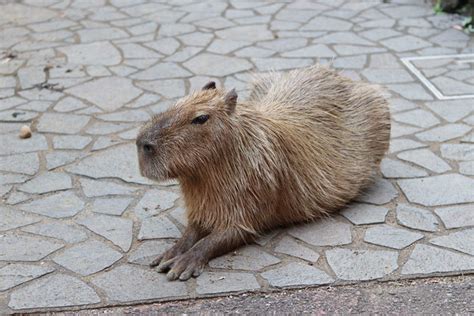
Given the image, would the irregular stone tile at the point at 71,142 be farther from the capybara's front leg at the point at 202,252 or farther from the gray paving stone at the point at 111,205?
the capybara's front leg at the point at 202,252

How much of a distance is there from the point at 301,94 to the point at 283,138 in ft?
2.04

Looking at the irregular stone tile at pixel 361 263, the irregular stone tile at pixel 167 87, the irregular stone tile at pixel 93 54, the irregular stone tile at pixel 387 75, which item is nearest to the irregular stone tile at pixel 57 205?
the irregular stone tile at pixel 361 263

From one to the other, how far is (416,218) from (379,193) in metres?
0.41

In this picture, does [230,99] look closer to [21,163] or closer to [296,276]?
[296,276]

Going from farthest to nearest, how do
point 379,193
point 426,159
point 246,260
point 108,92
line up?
point 108,92
point 426,159
point 379,193
point 246,260

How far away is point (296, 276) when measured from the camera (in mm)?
4473

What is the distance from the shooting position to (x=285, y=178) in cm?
476

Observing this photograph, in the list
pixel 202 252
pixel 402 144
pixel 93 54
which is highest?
pixel 202 252

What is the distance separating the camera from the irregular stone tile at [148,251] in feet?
15.3

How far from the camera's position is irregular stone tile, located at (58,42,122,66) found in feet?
26.1

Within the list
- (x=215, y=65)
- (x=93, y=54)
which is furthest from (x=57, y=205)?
(x=93, y=54)

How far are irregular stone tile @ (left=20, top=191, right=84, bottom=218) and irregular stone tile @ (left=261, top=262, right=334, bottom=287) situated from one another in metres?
1.53

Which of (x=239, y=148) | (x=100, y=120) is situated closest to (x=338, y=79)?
(x=239, y=148)

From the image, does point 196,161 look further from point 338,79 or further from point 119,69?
point 119,69
